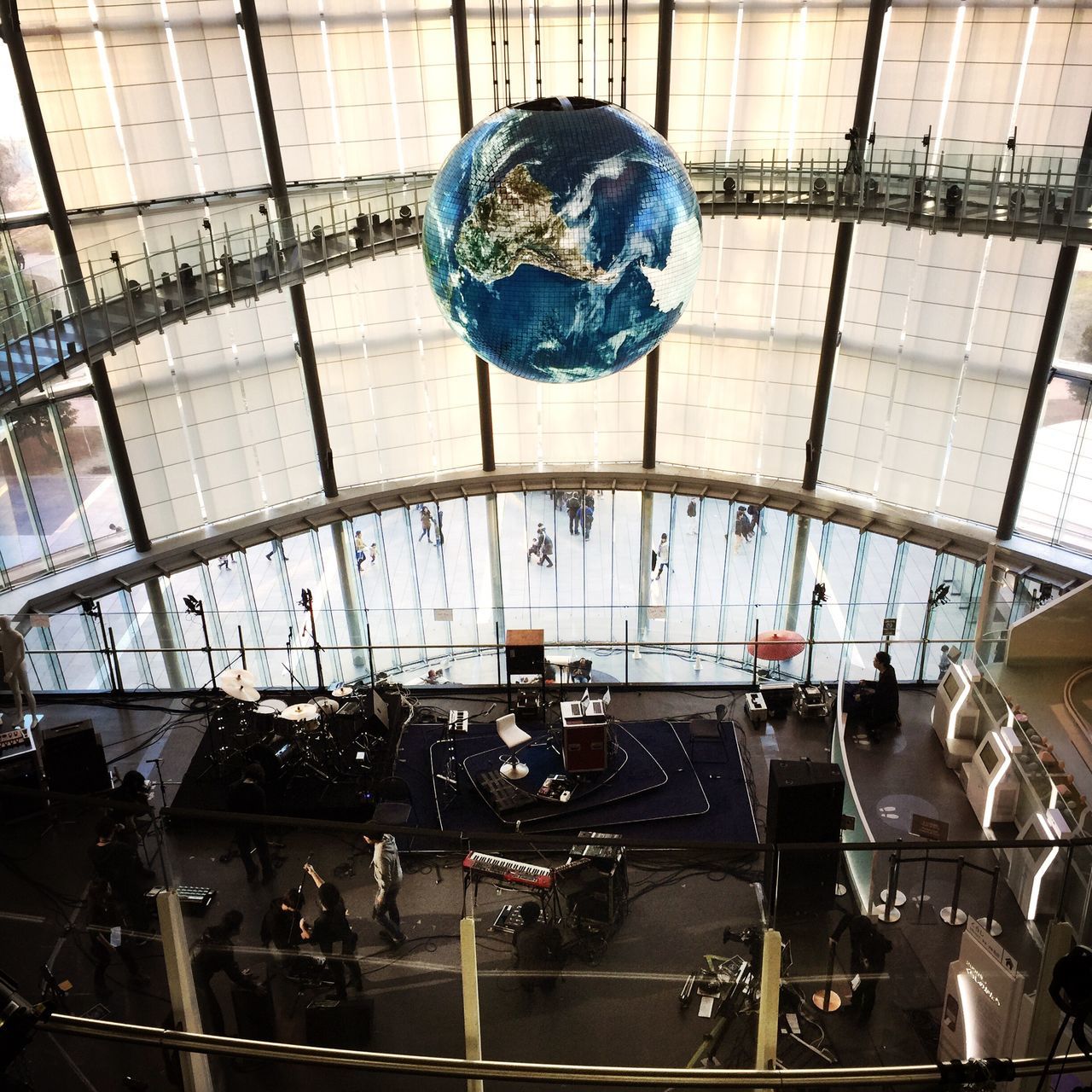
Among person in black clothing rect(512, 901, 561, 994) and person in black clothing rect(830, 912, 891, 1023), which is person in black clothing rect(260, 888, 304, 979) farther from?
person in black clothing rect(830, 912, 891, 1023)

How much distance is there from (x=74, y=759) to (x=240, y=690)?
2163 mm

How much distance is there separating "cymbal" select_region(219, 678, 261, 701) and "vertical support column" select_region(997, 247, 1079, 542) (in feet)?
43.6

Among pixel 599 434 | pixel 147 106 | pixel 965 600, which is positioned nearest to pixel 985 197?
pixel 965 600

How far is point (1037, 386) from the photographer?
18203 mm

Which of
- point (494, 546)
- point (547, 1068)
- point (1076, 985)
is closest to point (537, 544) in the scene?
point (494, 546)

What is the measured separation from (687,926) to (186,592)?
57.4 feet

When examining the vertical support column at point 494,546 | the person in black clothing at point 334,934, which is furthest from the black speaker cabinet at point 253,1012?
the vertical support column at point 494,546

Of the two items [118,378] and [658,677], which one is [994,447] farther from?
[118,378]

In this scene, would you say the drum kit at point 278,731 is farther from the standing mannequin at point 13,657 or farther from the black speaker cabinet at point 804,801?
the black speaker cabinet at point 804,801

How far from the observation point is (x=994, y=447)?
63.6 feet

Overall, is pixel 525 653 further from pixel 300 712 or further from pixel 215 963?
pixel 215 963

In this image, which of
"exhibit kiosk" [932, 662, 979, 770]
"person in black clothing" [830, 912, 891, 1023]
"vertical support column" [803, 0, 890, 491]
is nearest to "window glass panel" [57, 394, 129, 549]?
"vertical support column" [803, 0, 890, 491]

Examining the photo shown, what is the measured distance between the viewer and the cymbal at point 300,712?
1370 centimetres

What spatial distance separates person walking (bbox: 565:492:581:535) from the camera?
74.1 feet
